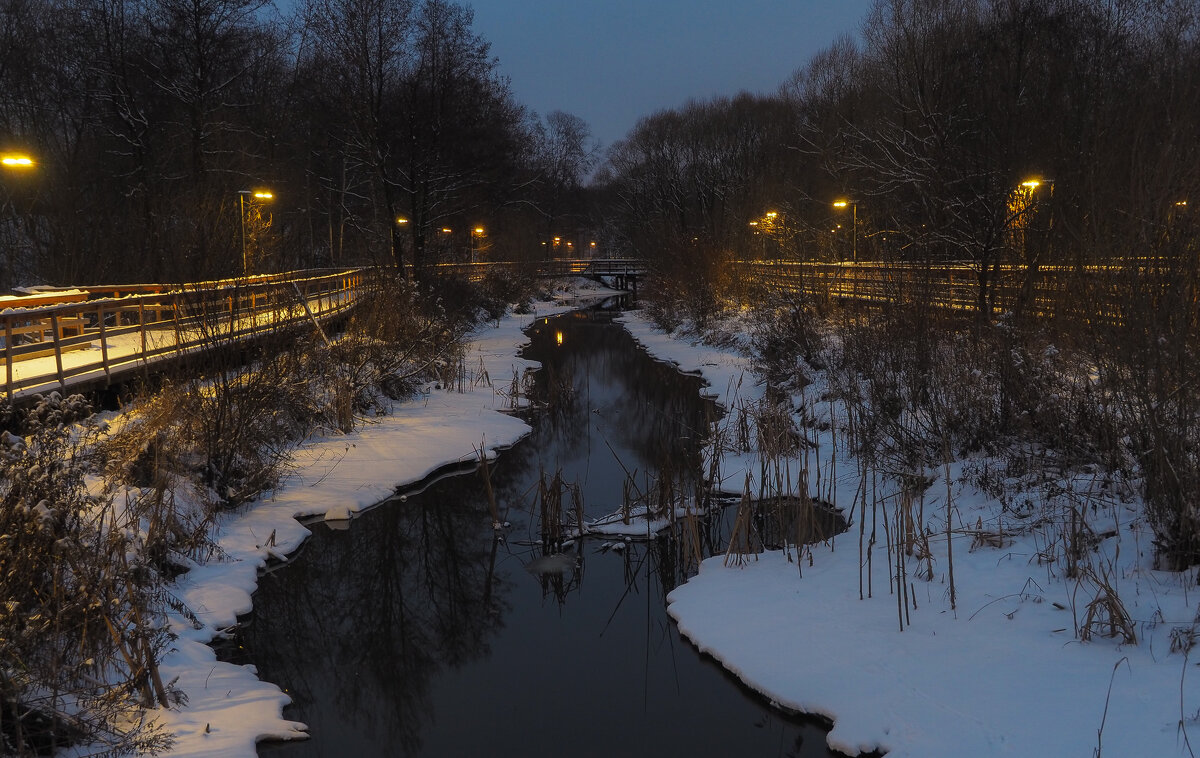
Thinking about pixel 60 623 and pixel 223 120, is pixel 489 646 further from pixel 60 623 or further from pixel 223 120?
pixel 223 120

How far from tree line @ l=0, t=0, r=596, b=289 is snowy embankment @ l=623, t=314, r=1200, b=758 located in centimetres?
1253

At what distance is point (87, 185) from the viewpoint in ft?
92.9

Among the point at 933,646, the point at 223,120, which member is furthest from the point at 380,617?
the point at 223,120

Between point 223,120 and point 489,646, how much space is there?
23703 millimetres

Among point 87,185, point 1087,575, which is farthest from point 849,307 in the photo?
point 87,185

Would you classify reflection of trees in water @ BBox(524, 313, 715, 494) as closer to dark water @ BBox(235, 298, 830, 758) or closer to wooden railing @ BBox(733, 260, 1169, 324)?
dark water @ BBox(235, 298, 830, 758)

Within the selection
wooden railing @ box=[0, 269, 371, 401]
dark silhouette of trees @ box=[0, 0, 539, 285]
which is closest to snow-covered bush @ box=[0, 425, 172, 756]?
wooden railing @ box=[0, 269, 371, 401]

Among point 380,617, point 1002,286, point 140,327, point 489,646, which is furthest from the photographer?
point 140,327

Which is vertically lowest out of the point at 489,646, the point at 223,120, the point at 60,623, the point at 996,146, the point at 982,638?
the point at 489,646

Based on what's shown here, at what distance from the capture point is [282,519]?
36.1 feet

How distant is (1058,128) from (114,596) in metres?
12.7

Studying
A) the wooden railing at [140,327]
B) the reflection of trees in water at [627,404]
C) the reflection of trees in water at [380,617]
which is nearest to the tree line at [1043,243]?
the reflection of trees in water at [627,404]

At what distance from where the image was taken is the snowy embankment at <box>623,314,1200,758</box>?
5.65 meters

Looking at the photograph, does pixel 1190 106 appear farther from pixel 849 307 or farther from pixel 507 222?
pixel 507 222
